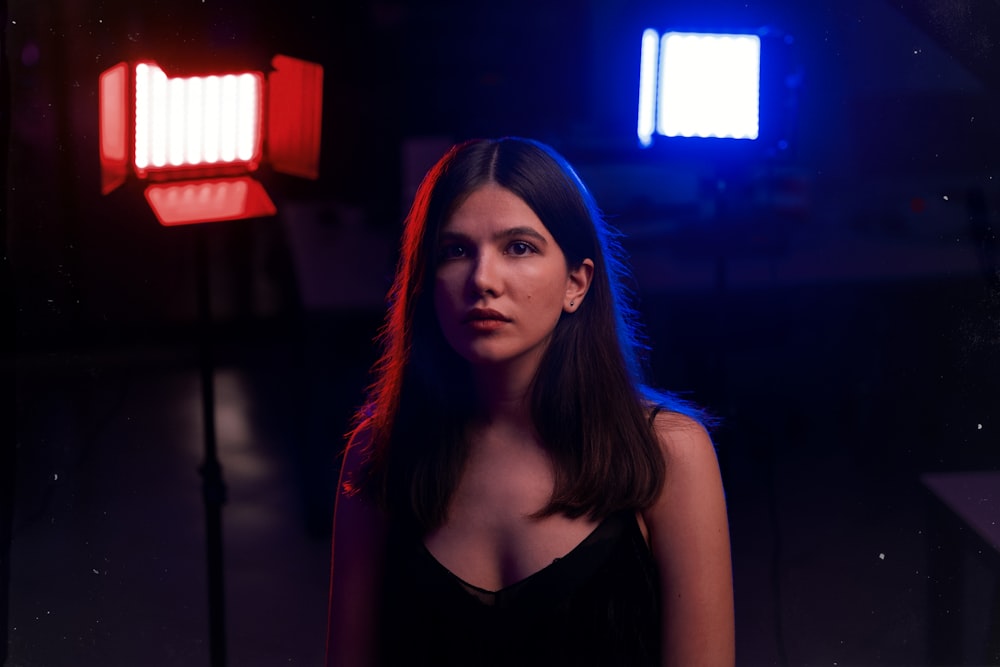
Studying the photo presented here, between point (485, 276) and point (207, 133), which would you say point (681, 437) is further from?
point (207, 133)

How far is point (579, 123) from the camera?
2.30 meters

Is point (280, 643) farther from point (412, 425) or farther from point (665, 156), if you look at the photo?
point (665, 156)

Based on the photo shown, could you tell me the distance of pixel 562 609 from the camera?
1137mm

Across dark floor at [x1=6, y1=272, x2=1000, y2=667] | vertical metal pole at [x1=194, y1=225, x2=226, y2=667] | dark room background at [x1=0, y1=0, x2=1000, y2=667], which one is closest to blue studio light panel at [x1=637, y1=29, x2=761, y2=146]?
dark room background at [x1=0, y1=0, x2=1000, y2=667]

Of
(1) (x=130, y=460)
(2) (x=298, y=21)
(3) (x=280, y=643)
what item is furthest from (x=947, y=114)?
(1) (x=130, y=460)

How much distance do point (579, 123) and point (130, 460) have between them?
2.45 m

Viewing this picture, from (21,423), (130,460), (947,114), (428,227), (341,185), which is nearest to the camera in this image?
(428,227)

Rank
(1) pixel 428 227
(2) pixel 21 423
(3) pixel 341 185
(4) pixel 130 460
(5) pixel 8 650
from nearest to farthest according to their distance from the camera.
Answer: (1) pixel 428 227, (5) pixel 8 650, (2) pixel 21 423, (3) pixel 341 185, (4) pixel 130 460

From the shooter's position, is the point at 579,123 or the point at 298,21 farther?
the point at 579,123

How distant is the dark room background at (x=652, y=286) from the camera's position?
1.77 metres

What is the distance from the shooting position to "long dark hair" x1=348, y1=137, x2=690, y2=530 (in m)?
1.14

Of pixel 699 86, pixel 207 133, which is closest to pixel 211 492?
pixel 207 133

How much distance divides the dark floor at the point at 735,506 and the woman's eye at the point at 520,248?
3.61 feet

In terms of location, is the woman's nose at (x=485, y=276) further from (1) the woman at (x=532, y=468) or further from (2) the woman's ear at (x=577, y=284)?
(2) the woman's ear at (x=577, y=284)
